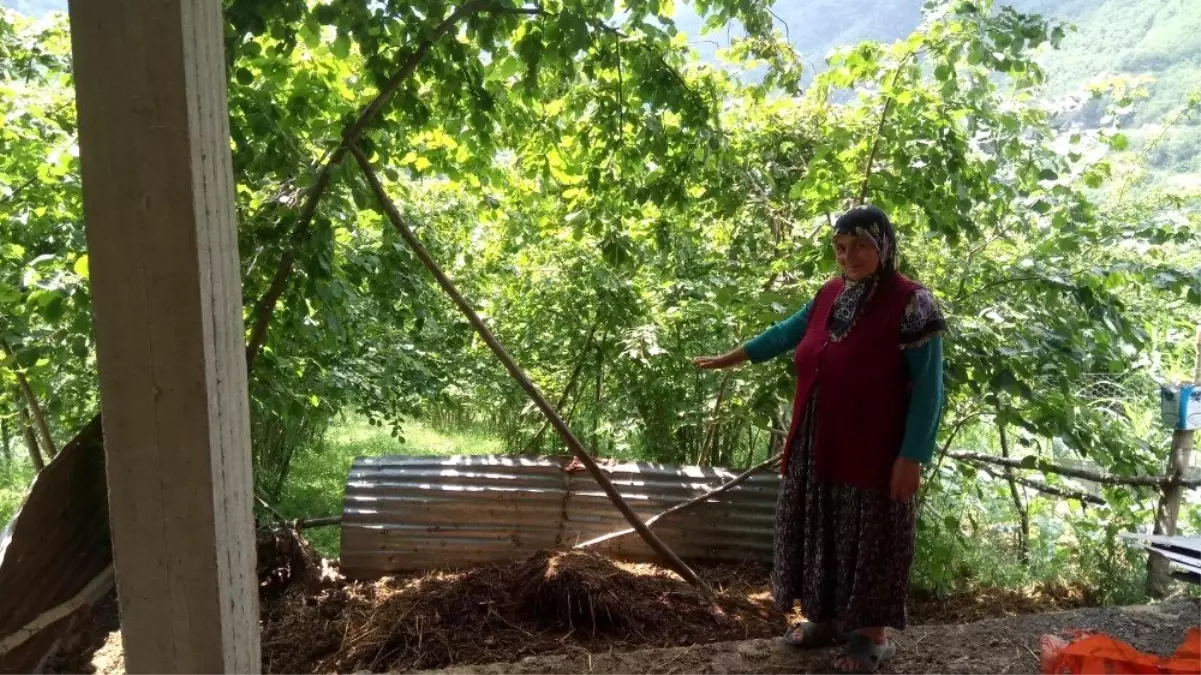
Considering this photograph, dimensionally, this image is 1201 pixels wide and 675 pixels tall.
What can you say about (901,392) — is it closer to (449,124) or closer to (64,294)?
(449,124)

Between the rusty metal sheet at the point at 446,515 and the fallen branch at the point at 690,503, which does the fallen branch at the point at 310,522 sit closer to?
the rusty metal sheet at the point at 446,515

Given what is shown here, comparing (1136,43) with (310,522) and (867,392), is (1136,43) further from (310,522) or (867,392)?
(310,522)

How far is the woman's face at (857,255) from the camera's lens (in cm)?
208

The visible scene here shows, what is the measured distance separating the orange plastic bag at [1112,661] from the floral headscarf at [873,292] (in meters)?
0.98

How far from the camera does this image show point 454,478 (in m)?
3.57

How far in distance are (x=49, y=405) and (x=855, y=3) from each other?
9.89 m

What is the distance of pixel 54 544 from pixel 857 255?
8.36 feet

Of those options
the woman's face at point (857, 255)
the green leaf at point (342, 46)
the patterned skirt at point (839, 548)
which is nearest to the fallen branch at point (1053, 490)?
the patterned skirt at point (839, 548)

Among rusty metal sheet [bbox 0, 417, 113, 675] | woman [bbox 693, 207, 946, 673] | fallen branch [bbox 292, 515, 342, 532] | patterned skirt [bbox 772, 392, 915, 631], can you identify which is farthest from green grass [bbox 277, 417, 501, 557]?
woman [bbox 693, 207, 946, 673]

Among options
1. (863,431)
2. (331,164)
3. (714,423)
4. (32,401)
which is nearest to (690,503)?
(714,423)

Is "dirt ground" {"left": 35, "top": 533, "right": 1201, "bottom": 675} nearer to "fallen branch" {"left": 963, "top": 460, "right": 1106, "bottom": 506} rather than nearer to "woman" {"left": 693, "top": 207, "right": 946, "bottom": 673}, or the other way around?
"woman" {"left": 693, "top": 207, "right": 946, "bottom": 673}

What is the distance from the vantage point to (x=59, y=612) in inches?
80.2

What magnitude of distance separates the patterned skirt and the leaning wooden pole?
2.74ft

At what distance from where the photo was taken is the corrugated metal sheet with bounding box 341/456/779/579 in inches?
137
